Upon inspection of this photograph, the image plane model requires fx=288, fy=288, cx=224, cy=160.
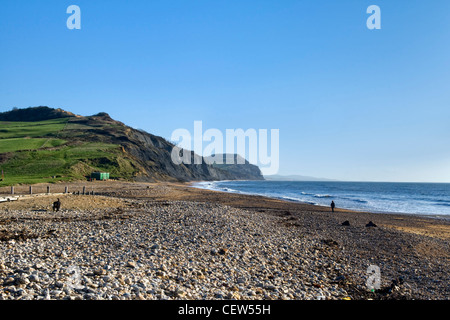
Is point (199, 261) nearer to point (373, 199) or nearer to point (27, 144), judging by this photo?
point (373, 199)

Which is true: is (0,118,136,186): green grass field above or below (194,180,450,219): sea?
above

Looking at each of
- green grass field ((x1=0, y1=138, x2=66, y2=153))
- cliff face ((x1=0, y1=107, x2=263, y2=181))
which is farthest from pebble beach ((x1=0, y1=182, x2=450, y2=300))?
green grass field ((x1=0, y1=138, x2=66, y2=153))

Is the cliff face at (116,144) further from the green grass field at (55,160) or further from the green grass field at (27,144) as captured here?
the green grass field at (27,144)

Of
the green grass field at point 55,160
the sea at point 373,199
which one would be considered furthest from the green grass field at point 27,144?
the sea at point 373,199

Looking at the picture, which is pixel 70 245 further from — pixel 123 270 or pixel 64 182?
pixel 64 182

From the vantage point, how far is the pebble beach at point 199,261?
9047mm

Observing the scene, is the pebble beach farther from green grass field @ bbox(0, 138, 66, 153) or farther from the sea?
green grass field @ bbox(0, 138, 66, 153)

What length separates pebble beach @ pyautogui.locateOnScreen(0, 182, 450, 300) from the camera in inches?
356

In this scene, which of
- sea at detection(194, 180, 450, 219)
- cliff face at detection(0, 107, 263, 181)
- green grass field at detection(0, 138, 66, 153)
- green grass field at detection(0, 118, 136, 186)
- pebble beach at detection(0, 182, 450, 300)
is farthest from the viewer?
cliff face at detection(0, 107, 263, 181)

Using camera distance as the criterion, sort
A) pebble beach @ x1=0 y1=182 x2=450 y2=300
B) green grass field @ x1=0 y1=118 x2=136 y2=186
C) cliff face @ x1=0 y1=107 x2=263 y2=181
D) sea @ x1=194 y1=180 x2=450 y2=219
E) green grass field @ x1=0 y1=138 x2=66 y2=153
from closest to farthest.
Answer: pebble beach @ x1=0 y1=182 x2=450 y2=300, sea @ x1=194 y1=180 x2=450 y2=219, green grass field @ x1=0 y1=118 x2=136 y2=186, green grass field @ x1=0 y1=138 x2=66 y2=153, cliff face @ x1=0 y1=107 x2=263 y2=181

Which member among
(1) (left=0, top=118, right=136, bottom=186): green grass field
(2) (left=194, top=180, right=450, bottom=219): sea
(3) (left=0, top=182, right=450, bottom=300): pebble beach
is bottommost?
(2) (left=194, top=180, right=450, bottom=219): sea

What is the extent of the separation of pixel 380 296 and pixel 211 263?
22.6 ft
